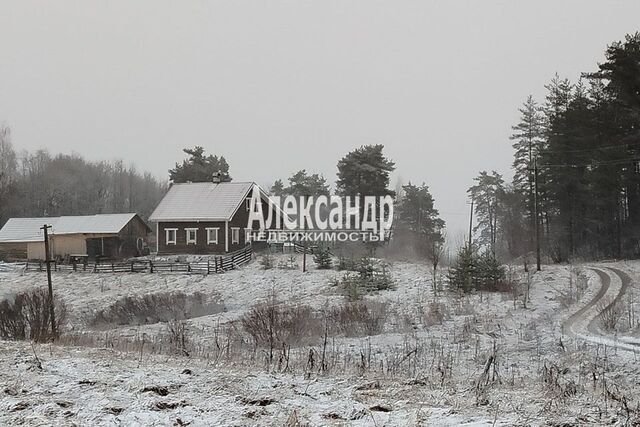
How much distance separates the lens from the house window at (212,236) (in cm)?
4509

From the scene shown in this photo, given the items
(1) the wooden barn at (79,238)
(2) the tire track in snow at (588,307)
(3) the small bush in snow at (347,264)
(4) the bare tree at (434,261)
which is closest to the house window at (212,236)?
(1) the wooden barn at (79,238)

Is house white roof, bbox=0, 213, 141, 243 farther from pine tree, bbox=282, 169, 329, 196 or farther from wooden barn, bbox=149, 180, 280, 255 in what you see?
pine tree, bbox=282, 169, 329, 196

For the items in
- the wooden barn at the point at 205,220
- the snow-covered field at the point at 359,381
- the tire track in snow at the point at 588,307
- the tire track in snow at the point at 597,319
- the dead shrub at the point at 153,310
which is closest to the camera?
the snow-covered field at the point at 359,381

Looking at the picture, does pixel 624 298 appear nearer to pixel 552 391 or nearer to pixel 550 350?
pixel 550 350

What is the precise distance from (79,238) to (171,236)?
403 inches

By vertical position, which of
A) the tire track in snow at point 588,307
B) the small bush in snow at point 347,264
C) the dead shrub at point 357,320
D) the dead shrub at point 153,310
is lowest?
the dead shrub at point 153,310

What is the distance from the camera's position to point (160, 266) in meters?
38.9

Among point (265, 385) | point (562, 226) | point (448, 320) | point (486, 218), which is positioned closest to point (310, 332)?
point (448, 320)

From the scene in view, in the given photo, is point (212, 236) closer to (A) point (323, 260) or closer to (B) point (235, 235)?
(B) point (235, 235)

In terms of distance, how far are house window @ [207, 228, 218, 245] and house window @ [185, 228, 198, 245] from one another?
118cm

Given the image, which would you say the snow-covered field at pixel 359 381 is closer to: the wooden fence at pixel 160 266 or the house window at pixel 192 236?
the wooden fence at pixel 160 266

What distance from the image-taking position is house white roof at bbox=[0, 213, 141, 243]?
49097mm

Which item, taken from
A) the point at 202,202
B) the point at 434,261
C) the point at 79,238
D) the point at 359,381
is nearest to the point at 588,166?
the point at 434,261

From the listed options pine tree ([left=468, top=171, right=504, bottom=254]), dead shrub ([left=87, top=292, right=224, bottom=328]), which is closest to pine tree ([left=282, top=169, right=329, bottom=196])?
pine tree ([left=468, top=171, right=504, bottom=254])
